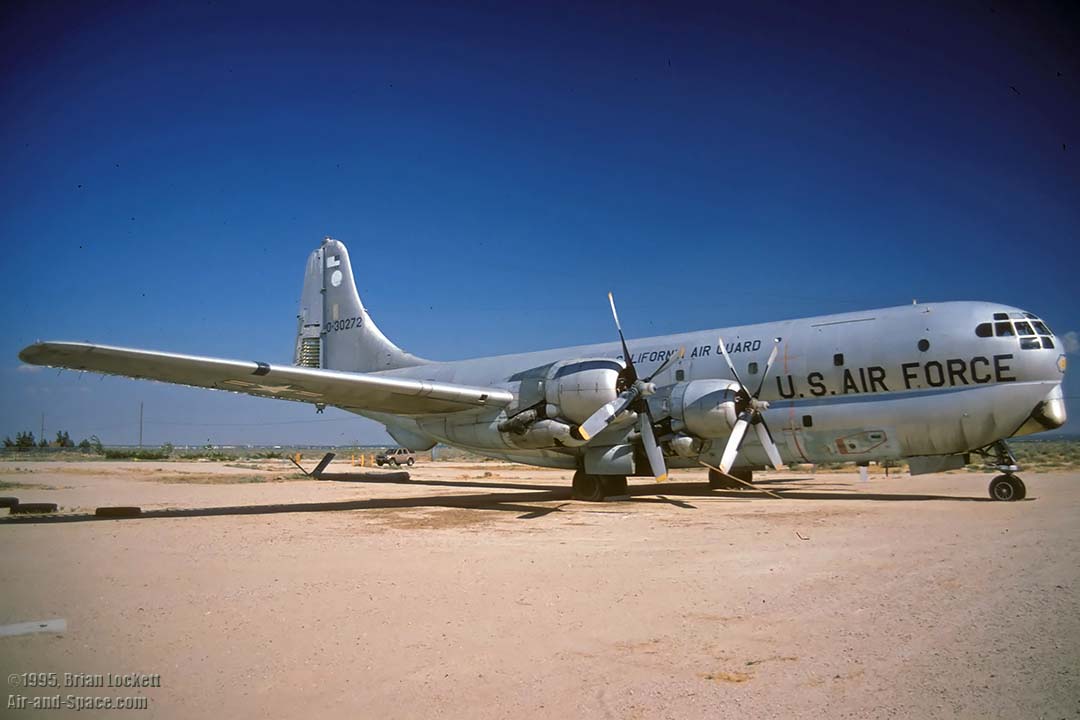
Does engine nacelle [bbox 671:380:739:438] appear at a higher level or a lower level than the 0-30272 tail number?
lower

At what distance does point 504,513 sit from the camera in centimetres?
1475

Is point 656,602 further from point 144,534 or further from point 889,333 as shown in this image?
point 889,333

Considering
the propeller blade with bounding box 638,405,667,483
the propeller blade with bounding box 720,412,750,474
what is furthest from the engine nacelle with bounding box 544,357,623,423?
the propeller blade with bounding box 720,412,750,474

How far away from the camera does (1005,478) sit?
15055mm

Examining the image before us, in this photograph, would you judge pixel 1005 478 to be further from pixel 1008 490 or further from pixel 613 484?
pixel 613 484

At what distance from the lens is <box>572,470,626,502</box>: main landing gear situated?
17781 millimetres

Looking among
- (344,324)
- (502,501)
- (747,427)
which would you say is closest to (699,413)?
(747,427)

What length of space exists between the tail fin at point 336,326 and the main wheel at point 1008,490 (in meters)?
17.4

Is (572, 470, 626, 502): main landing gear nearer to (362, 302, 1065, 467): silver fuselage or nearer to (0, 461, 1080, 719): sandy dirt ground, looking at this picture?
(362, 302, 1065, 467): silver fuselage

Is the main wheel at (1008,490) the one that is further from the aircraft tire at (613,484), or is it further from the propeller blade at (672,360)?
the aircraft tire at (613,484)

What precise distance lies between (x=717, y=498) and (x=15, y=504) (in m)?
15.2

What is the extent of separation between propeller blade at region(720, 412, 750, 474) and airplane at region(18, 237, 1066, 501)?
0.04m

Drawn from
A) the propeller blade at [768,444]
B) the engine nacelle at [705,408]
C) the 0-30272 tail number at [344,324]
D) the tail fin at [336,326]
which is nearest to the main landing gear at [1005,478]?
the propeller blade at [768,444]

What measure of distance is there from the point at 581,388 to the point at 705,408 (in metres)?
2.83
